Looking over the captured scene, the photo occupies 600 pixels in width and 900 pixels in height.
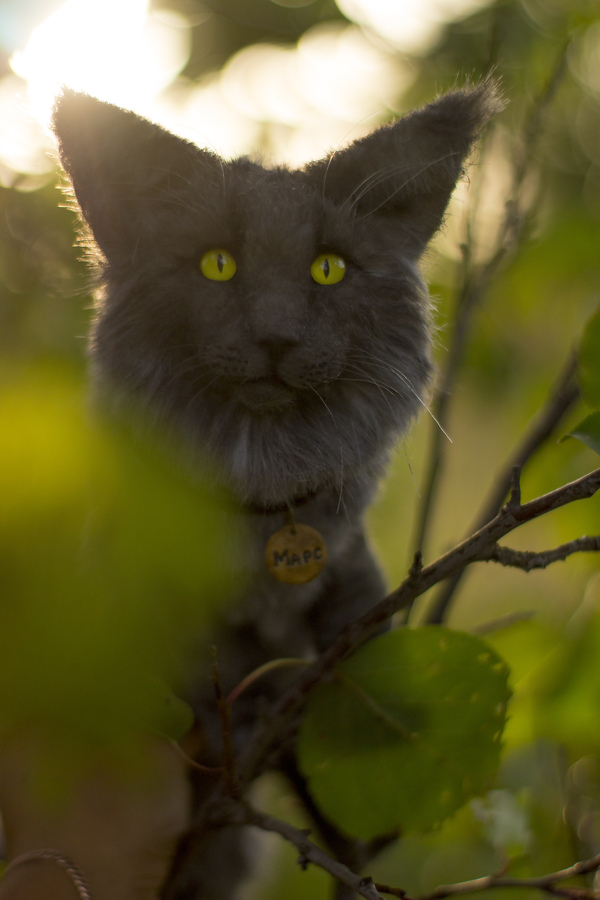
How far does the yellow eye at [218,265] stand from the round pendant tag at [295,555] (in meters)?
0.35

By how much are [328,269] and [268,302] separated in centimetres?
12

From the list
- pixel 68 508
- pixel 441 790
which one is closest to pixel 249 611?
pixel 441 790

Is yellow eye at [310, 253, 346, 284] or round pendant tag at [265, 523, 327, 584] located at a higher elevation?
yellow eye at [310, 253, 346, 284]

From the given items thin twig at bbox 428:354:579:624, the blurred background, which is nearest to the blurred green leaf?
the blurred background

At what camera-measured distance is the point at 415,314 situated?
3.15ft

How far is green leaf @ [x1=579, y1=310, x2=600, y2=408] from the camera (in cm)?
74

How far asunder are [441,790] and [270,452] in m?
0.44

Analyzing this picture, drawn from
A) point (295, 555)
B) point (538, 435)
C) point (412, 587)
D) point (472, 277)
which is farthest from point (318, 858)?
point (472, 277)

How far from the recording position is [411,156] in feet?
→ 2.90

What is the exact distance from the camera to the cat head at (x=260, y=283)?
2.69ft

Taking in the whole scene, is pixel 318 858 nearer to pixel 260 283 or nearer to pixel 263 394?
pixel 263 394

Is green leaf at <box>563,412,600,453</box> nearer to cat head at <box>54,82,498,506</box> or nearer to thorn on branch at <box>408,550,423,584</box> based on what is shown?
thorn on branch at <box>408,550,423,584</box>

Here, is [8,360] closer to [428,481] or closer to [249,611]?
[249,611]

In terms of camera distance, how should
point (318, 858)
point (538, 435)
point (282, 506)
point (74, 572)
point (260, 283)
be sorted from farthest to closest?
point (538, 435), point (282, 506), point (260, 283), point (318, 858), point (74, 572)
